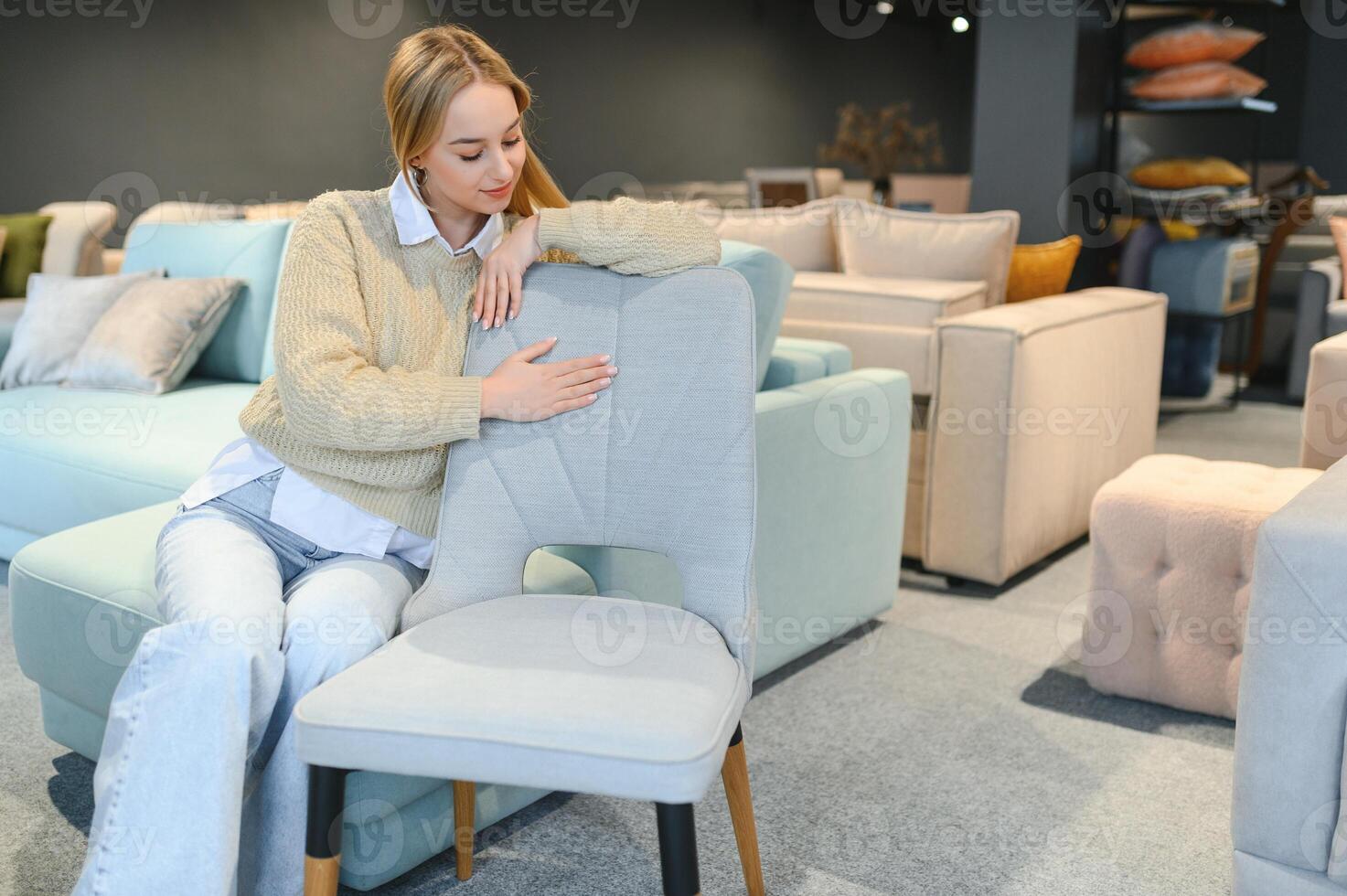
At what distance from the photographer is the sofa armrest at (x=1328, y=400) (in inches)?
89.0

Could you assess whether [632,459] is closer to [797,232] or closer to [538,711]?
[538,711]

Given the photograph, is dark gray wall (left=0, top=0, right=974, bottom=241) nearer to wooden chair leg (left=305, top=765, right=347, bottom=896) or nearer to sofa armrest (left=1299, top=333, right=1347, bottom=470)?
sofa armrest (left=1299, top=333, right=1347, bottom=470)

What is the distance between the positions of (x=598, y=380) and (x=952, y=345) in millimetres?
1545

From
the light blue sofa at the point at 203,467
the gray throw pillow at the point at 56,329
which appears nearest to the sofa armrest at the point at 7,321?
the gray throw pillow at the point at 56,329

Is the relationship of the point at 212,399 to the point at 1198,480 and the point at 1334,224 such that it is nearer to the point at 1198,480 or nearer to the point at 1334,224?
the point at 1198,480

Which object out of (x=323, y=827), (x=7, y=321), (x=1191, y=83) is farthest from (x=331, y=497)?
(x=1191, y=83)

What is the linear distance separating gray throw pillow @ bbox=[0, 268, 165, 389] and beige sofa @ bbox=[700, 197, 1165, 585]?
1.74 m

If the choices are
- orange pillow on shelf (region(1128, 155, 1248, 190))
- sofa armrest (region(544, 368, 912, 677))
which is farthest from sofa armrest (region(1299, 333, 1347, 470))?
orange pillow on shelf (region(1128, 155, 1248, 190))

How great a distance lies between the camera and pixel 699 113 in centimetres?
930

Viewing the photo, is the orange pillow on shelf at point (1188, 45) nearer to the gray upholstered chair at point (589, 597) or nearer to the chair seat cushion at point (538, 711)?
the gray upholstered chair at point (589, 597)

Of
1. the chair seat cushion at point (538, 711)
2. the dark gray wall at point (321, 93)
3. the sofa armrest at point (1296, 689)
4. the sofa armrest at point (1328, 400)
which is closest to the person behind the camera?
the chair seat cushion at point (538, 711)

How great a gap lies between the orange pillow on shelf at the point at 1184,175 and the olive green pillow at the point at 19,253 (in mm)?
4379

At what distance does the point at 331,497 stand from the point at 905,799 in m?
1.06

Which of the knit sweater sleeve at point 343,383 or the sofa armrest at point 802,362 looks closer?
the knit sweater sleeve at point 343,383
